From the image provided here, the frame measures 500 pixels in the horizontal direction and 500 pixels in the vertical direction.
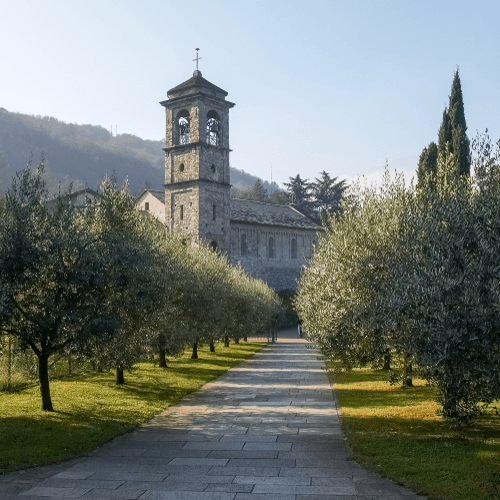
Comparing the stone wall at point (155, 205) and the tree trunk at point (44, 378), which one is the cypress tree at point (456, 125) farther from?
the stone wall at point (155, 205)

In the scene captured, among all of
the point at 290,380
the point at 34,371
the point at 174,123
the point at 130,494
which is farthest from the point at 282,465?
the point at 174,123

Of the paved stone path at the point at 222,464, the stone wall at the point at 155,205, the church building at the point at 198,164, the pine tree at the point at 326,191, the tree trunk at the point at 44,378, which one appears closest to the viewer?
the paved stone path at the point at 222,464

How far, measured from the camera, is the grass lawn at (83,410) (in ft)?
39.5

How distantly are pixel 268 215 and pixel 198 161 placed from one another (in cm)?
1973

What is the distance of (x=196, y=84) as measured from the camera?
193 feet

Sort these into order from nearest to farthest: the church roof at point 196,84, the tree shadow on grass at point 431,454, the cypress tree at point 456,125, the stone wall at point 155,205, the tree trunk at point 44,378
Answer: the tree shadow on grass at point 431,454 < the tree trunk at point 44,378 < the cypress tree at point 456,125 < the church roof at point 196,84 < the stone wall at point 155,205

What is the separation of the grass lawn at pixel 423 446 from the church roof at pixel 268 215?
5214cm

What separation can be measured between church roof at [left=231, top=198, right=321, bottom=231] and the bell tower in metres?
6.68

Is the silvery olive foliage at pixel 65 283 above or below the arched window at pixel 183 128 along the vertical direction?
below

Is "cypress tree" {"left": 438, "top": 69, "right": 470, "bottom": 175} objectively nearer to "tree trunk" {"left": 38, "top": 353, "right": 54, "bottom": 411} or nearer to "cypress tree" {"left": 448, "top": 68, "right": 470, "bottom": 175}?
"cypress tree" {"left": 448, "top": 68, "right": 470, "bottom": 175}

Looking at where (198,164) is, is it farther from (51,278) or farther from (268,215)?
(51,278)

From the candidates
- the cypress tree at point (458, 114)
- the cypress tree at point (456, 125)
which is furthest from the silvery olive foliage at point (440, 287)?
the cypress tree at point (458, 114)

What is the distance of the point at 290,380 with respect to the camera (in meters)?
24.0

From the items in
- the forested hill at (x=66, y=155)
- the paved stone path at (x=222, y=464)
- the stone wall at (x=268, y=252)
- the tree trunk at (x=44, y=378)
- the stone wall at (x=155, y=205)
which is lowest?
the paved stone path at (x=222, y=464)
